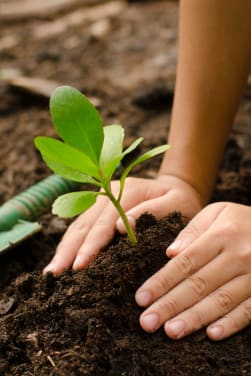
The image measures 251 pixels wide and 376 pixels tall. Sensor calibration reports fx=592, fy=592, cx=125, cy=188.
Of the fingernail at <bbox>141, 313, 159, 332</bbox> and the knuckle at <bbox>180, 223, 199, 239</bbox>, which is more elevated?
the knuckle at <bbox>180, 223, 199, 239</bbox>

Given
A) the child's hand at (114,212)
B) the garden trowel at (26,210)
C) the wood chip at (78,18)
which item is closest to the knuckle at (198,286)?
the child's hand at (114,212)

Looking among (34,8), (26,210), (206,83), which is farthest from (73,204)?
(34,8)

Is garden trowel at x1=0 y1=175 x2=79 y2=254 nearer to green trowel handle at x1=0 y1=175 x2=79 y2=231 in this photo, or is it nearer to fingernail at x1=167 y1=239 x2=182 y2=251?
green trowel handle at x1=0 y1=175 x2=79 y2=231

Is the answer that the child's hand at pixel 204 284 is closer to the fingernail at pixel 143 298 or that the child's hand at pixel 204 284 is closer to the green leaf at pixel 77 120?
the fingernail at pixel 143 298

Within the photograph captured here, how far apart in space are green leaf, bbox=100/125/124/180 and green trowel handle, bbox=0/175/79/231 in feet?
1.53

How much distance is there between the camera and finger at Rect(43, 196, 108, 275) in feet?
4.76

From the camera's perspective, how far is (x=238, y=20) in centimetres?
166

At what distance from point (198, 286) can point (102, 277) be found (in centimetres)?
21

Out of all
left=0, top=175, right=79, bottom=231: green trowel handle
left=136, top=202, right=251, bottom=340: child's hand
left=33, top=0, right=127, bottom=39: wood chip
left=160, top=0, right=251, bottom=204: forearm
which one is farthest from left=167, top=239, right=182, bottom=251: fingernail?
left=33, top=0, right=127, bottom=39: wood chip

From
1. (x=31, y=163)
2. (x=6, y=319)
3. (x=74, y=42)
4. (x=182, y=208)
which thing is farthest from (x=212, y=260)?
(x=74, y=42)

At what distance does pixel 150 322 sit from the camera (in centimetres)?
124

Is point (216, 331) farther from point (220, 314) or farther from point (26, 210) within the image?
point (26, 210)

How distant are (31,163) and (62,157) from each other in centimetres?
105

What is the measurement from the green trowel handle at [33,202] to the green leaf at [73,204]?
43 cm
